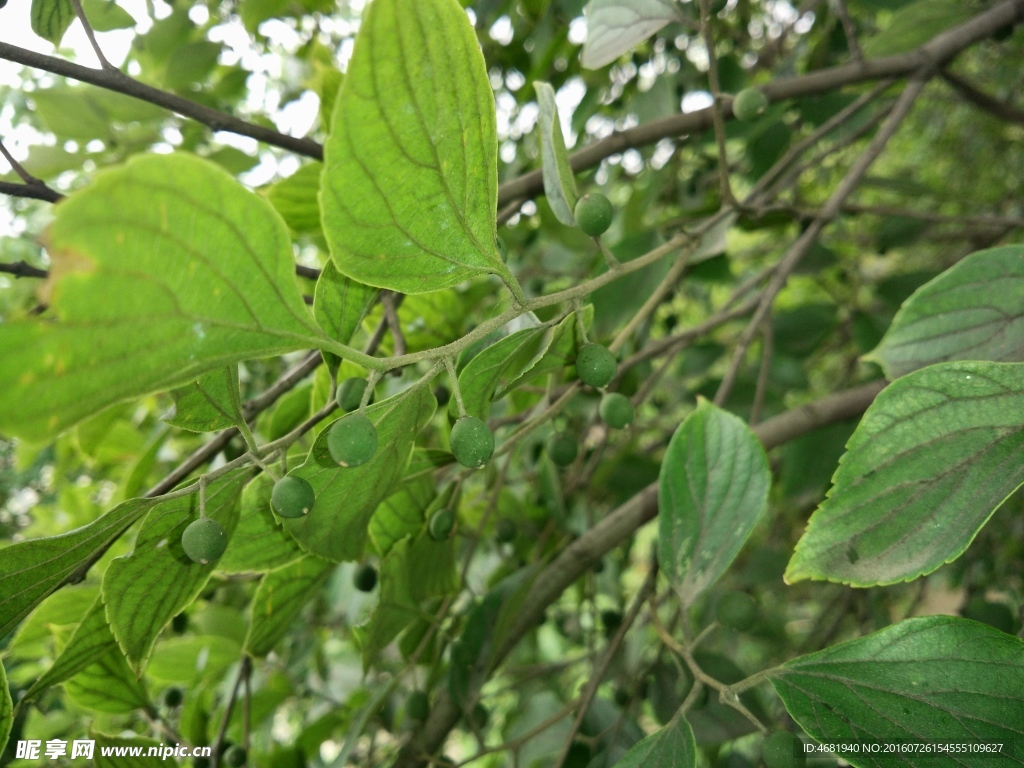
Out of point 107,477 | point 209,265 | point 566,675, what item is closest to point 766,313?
point 209,265

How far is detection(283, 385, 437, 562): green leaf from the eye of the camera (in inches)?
31.1

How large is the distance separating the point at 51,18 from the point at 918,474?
133 cm

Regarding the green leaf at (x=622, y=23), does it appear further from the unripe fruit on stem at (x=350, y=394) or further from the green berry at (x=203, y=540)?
the green berry at (x=203, y=540)

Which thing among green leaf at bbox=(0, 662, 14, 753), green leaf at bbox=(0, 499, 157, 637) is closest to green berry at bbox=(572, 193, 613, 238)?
green leaf at bbox=(0, 499, 157, 637)

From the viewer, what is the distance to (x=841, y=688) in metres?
0.88

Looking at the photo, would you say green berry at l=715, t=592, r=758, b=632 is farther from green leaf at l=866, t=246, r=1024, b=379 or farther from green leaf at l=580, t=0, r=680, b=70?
green leaf at l=580, t=0, r=680, b=70

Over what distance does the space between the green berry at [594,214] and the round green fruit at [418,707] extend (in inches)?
42.4

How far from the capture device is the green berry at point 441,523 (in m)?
1.20

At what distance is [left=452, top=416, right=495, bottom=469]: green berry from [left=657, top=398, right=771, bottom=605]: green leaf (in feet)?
1.43

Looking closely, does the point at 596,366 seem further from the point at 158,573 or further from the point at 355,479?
the point at 158,573

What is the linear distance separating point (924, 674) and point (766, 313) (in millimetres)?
781

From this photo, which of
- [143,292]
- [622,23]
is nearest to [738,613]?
[622,23]

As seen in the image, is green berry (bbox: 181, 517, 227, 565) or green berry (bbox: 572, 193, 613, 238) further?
green berry (bbox: 572, 193, 613, 238)

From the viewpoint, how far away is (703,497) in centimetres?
112
